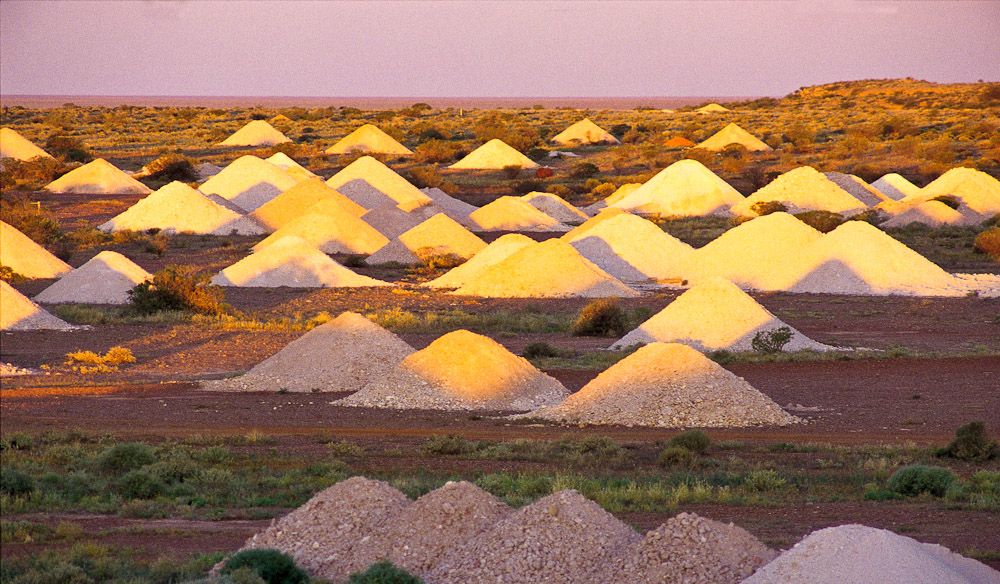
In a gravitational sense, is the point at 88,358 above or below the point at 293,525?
below

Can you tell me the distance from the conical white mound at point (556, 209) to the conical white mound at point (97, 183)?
15232mm

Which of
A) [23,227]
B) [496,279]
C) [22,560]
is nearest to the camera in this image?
[22,560]

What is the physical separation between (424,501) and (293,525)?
2.98ft

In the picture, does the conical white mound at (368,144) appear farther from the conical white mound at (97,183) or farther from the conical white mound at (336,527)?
the conical white mound at (336,527)

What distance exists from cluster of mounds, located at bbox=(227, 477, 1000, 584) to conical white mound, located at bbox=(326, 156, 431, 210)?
31.9 m

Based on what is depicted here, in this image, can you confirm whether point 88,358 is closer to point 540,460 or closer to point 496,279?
point 540,460

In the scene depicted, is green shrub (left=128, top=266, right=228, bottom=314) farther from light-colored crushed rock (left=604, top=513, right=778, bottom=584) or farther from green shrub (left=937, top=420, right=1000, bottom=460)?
light-colored crushed rock (left=604, top=513, right=778, bottom=584)

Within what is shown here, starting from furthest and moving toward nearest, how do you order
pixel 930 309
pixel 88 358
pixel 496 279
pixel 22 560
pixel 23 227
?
1. pixel 23 227
2. pixel 496 279
3. pixel 930 309
4. pixel 88 358
5. pixel 22 560

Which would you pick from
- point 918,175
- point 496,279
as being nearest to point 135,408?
point 496,279

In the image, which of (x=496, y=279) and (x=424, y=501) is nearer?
(x=424, y=501)

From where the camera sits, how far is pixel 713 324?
19203 millimetres

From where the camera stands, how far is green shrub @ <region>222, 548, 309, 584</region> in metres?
6.97

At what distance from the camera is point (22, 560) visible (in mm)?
7371

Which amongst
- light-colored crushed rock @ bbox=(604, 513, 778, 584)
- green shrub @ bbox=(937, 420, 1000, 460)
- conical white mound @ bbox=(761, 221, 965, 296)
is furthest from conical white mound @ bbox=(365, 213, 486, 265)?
light-colored crushed rock @ bbox=(604, 513, 778, 584)
